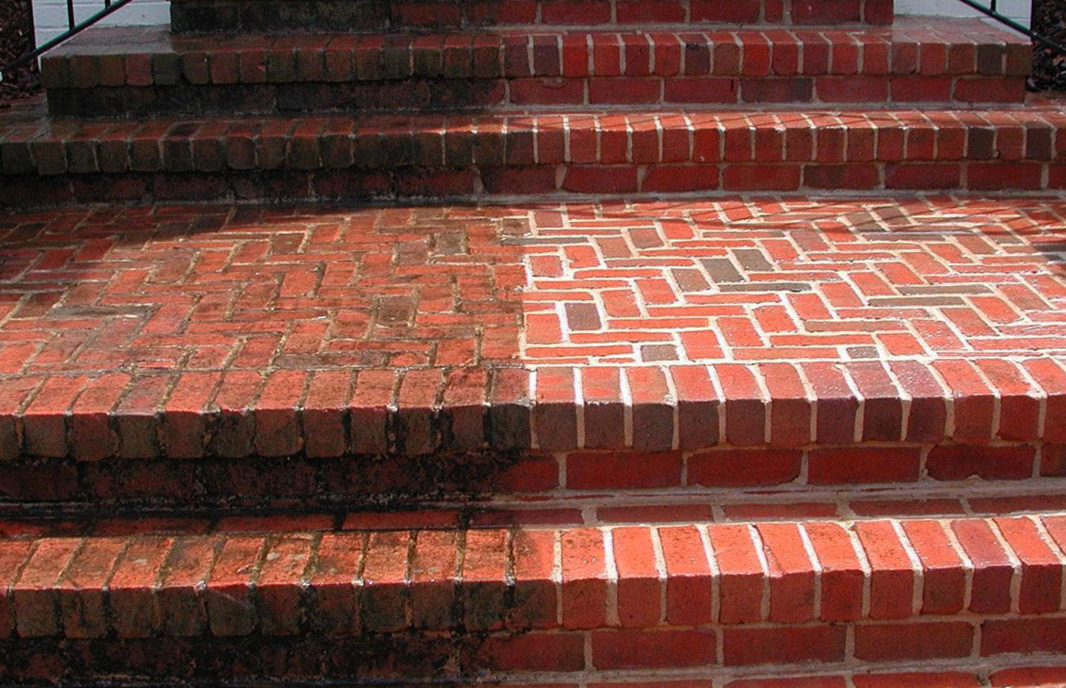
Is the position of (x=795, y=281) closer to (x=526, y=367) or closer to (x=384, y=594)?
(x=526, y=367)

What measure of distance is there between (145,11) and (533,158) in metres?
1.89

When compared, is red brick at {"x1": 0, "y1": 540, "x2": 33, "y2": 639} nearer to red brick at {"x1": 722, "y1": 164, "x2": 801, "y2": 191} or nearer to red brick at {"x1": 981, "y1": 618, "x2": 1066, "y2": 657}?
red brick at {"x1": 981, "y1": 618, "x2": 1066, "y2": 657}

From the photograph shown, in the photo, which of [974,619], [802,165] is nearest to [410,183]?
[802,165]

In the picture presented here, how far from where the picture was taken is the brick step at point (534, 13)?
4.58 meters

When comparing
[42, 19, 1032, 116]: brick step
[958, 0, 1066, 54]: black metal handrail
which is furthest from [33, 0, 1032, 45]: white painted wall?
[42, 19, 1032, 116]: brick step


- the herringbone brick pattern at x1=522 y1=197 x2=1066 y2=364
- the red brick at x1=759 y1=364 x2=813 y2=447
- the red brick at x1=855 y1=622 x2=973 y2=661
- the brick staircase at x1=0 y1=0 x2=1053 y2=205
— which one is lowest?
the red brick at x1=855 y1=622 x2=973 y2=661

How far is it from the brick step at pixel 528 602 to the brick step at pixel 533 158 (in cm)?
168

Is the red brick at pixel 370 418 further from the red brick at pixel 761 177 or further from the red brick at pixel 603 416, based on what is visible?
the red brick at pixel 761 177

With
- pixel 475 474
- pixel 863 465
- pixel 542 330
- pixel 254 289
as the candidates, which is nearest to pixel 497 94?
pixel 254 289

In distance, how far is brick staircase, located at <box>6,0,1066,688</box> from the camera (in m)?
2.56

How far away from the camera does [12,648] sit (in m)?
2.57

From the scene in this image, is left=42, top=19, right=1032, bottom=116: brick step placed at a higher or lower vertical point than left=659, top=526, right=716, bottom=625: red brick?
higher

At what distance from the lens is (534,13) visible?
15.1ft

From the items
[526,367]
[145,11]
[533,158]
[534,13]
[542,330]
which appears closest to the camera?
A: [526,367]
